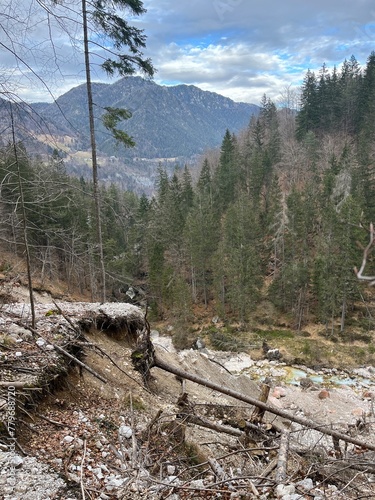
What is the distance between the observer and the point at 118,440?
3.91m

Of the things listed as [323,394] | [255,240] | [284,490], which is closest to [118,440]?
[284,490]

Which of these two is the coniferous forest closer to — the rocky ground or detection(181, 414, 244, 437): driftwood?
the rocky ground

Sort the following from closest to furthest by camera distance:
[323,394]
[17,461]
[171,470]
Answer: [17,461]
[171,470]
[323,394]

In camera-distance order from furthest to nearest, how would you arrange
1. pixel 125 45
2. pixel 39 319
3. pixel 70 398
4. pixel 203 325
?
pixel 203 325 → pixel 125 45 → pixel 39 319 → pixel 70 398

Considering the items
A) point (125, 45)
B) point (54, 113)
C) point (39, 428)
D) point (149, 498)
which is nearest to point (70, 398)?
point (39, 428)

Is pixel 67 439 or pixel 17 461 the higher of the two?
pixel 17 461

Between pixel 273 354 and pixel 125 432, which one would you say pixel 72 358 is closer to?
pixel 125 432

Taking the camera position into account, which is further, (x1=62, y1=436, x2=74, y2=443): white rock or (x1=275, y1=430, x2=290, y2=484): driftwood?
(x1=62, y1=436, x2=74, y2=443): white rock

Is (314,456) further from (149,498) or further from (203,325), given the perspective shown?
(203,325)

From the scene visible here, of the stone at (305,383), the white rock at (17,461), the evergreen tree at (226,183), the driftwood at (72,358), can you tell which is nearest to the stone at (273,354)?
the stone at (305,383)

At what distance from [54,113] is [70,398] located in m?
3.46

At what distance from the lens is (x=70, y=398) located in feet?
14.8

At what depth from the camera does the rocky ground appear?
2.88 m

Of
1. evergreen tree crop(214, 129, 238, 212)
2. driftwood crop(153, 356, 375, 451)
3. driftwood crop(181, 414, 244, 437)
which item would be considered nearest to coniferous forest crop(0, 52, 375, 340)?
evergreen tree crop(214, 129, 238, 212)
